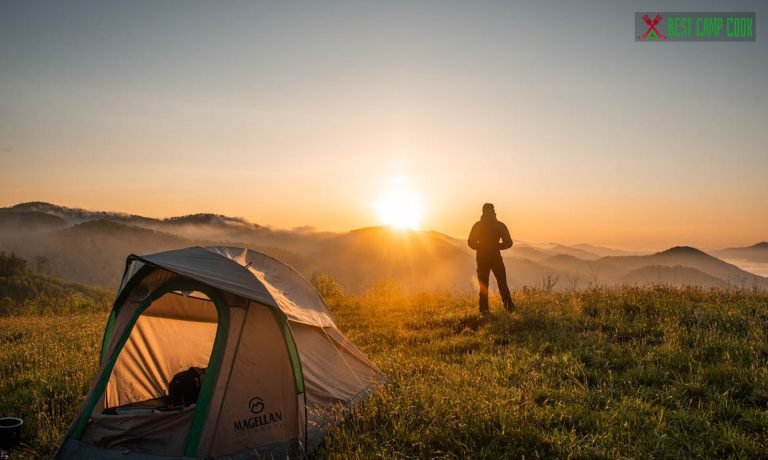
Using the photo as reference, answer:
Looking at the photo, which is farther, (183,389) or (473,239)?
(473,239)

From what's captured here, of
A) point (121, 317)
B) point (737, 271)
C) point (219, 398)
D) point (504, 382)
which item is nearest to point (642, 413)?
point (504, 382)

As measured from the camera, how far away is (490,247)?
13047 mm

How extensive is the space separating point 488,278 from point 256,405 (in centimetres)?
855

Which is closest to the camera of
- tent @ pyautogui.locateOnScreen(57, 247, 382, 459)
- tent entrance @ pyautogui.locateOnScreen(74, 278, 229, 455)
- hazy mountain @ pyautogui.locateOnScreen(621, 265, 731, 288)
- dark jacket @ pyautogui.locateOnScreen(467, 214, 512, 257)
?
tent @ pyautogui.locateOnScreen(57, 247, 382, 459)

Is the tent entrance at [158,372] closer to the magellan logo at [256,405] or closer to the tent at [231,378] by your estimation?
the tent at [231,378]

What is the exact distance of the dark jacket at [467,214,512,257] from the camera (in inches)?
514

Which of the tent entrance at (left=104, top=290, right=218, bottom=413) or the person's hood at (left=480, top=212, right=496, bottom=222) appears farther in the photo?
the person's hood at (left=480, top=212, right=496, bottom=222)

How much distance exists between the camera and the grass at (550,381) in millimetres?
5355

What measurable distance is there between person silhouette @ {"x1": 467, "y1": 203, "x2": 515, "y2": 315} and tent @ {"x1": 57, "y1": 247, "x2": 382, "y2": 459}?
6.52 m

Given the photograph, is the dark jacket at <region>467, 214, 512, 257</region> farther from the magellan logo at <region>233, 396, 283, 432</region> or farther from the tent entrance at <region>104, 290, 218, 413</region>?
the magellan logo at <region>233, 396, 283, 432</region>

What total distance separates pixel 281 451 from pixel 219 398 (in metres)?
0.96

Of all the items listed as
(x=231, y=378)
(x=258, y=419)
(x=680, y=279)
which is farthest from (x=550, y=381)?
(x=680, y=279)

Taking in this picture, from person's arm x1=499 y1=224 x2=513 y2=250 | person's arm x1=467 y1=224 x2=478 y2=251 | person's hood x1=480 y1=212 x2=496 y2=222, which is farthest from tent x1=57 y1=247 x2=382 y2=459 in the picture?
person's hood x1=480 y1=212 x2=496 y2=222

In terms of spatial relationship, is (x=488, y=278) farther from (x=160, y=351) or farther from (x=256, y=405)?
(x=256, y=405)
